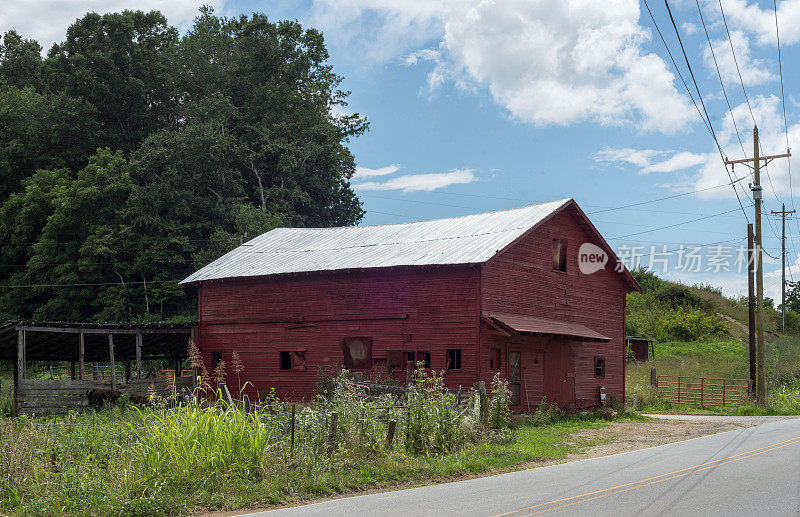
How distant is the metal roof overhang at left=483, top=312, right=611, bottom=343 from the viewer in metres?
25.2

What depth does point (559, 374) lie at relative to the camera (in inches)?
1144

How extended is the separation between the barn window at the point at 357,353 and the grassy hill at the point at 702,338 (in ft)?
42.8

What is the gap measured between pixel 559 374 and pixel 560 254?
4491mm

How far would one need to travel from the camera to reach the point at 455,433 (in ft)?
51.8

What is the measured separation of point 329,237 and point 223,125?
23.3m

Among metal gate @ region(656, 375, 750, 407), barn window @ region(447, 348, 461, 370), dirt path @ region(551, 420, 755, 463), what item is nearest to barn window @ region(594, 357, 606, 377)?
dirt path @ region(551, 420, 755, 463)

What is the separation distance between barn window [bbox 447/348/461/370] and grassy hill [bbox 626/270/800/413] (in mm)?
11844

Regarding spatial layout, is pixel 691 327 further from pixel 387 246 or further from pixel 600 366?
pixel 387 246

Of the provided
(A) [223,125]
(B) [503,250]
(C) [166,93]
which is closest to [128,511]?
(B) [503,250]

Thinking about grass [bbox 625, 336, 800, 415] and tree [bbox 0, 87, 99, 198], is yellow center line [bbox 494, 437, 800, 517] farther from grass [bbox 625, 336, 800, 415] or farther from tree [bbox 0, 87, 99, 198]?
tree [bbox 0, 87, 99, 198]

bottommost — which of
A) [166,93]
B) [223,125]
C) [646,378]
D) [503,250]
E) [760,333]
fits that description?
[646,378]

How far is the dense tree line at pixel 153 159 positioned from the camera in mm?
52969

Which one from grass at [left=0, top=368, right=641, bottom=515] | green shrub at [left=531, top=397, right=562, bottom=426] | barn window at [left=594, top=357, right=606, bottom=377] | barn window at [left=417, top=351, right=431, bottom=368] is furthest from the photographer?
barn window at [left=594, top=357, right=606, bottom=377]

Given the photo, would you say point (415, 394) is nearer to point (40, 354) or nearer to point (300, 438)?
point (300, 438)
